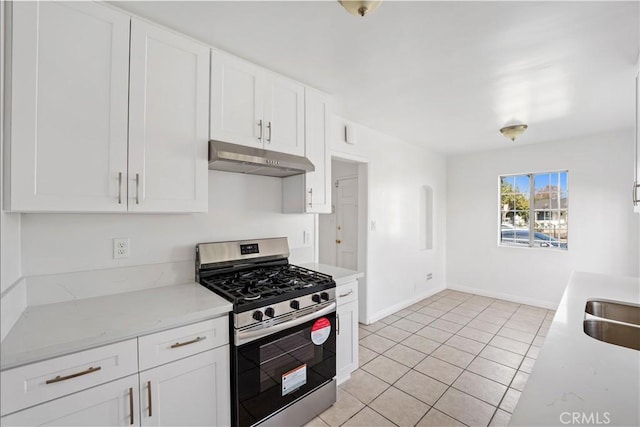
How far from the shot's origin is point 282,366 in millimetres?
1767

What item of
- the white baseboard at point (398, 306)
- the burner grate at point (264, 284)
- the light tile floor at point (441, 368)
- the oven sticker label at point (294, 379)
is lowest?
the light tile floor at point (441, 368)

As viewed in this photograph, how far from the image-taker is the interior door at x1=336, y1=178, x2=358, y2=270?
4.12 metres

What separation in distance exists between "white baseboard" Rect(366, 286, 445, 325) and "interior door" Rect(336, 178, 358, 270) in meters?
0.69

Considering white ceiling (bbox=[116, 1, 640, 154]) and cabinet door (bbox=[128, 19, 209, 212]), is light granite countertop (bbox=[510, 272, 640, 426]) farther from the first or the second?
cabinet door (bbox=[128, 19, 209, 212])

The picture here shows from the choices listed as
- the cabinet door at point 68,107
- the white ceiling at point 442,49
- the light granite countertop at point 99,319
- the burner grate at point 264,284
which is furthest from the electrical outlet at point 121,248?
the white ceiling at point 442,49

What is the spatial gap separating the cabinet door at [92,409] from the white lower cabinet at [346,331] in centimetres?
138

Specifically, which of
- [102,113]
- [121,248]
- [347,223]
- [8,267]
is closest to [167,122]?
[102,113]

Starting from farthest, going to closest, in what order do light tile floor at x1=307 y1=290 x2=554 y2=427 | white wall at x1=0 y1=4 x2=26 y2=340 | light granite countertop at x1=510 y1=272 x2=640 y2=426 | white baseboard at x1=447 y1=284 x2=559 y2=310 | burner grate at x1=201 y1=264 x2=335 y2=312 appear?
1. white baseboard at x1=447 y1=284 x2=559 y2=310
2. light tile floor at x1=307 y1=290 x2=554 y2=427
3. burner grate at x1=201 y1=264 x2=335 y2=312
4. white wall at x1=0 y1=4 x2=26 y2=340
5. light granite countertop at x1=510 y1=272 x2=640 y2=426

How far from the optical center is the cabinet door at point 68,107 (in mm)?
1283

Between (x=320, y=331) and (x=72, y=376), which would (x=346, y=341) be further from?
(x=72, y=376)

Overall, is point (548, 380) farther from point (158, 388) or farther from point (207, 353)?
point (158, 388)

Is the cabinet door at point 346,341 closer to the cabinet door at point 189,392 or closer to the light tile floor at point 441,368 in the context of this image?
the light tile floor at point 441,368

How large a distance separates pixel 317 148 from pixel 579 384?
6.88 ft

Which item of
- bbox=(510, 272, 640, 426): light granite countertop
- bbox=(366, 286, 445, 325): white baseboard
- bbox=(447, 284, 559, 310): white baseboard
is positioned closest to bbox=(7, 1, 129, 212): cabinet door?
bbox=(510, 272, 640, 426): light granite countertop
